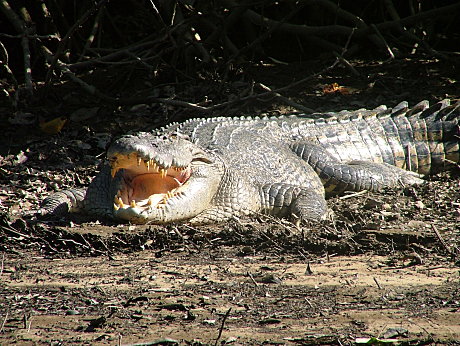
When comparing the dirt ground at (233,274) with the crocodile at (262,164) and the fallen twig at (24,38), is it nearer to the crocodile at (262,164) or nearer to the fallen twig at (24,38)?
the crocodile at (262,164)

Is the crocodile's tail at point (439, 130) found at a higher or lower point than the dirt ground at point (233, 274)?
higher

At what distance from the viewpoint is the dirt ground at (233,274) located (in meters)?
2.71

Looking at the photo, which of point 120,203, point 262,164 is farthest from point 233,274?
point 262,164

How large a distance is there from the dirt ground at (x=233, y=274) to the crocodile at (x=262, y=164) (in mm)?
209

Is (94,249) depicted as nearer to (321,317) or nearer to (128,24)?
(321,317)

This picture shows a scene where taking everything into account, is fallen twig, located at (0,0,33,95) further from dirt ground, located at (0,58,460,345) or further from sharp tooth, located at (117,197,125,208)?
sharp tooth, located at (117,197,125,208)

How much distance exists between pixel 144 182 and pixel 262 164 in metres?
1.29

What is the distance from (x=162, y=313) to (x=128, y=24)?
7.49 m

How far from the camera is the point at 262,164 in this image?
593 centimetres

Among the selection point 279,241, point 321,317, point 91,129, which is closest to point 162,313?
point 321,317

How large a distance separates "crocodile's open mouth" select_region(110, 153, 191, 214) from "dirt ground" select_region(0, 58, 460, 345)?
0.22 m

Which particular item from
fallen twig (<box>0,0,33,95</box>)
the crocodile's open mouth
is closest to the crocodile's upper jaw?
the crocodile's open mouth

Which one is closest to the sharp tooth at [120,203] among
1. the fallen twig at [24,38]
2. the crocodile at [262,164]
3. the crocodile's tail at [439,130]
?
the crocodile at [262,164]

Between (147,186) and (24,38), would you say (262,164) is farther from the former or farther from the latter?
(24,38)
